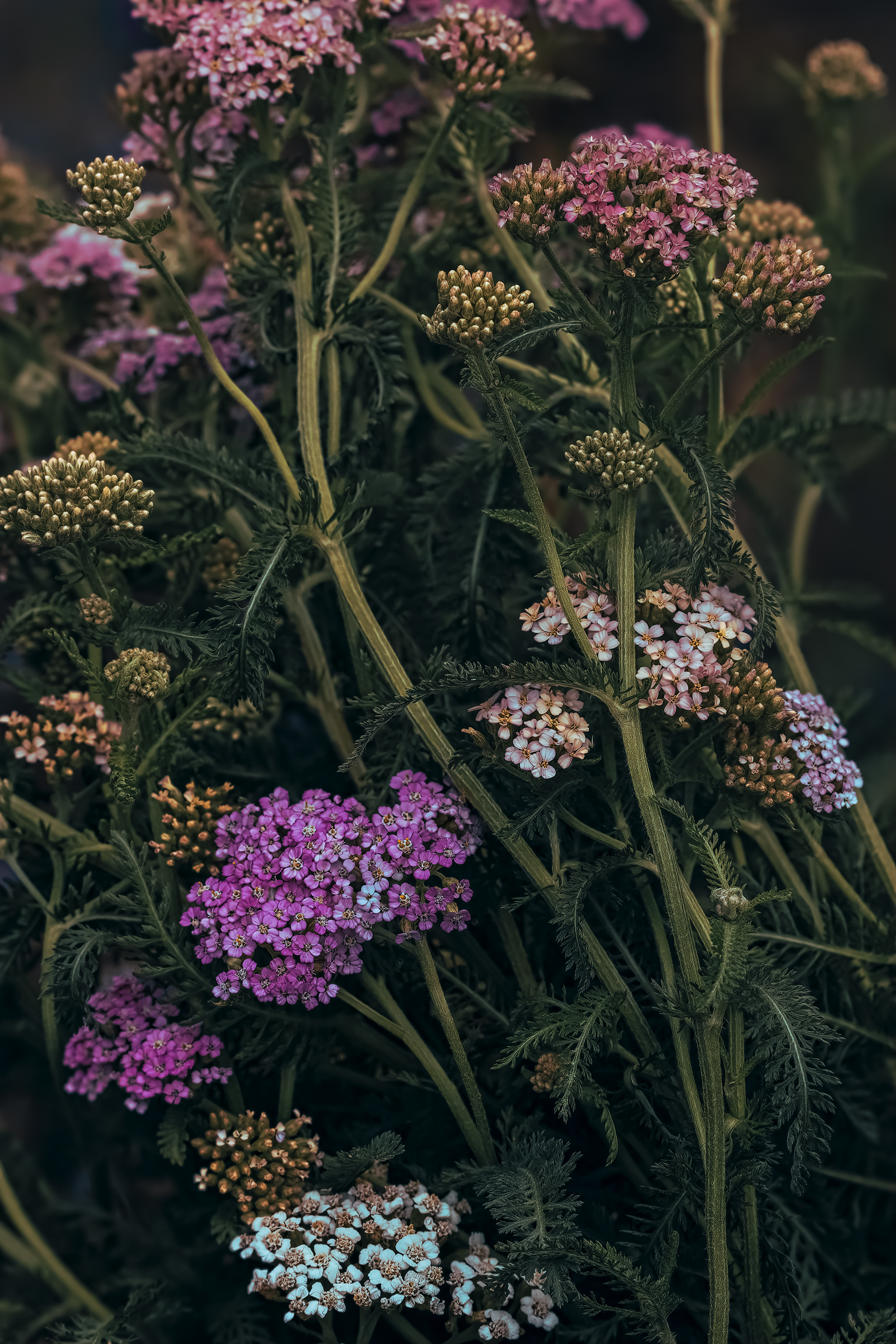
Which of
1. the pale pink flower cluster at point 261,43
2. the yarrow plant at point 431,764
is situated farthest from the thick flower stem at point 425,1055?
the pale pink flower cluster at point 261,43

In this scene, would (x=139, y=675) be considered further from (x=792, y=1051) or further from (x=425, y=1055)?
(x=792, y=1051)

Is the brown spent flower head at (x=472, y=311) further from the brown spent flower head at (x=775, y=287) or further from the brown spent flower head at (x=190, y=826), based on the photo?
the brown spent flower head at (x=190, y=826)

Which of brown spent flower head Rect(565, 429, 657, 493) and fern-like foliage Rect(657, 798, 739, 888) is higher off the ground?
brown spent flower head Rect(565, 429, 657, 493)

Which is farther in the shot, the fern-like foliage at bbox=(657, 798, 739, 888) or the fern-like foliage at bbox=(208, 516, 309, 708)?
the fern-like foliage at bbox=(208, 516, 309, 708)

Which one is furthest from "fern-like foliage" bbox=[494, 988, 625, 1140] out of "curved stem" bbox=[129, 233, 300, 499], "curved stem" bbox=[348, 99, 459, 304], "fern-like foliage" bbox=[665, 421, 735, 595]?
"curved stem" bbox=[348, 99, 459, 304]

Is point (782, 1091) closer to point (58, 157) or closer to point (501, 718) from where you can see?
point (501, 718)

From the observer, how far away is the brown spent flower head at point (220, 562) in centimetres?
175

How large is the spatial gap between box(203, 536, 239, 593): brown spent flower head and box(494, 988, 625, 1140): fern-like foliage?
0.80 meters

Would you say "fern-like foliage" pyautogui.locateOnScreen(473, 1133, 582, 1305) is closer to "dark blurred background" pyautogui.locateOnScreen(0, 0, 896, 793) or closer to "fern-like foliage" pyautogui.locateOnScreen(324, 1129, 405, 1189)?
"fern-like foliage" pyautogui.locateOnScreen(324, 1129, 405, 1189)

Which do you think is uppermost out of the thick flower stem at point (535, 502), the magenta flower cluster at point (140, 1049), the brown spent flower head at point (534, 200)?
the brown spent flower head at point (534, 200)

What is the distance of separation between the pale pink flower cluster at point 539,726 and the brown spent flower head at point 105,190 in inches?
27.9

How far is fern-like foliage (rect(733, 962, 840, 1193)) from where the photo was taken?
4.03 ft

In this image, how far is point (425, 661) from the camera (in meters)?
1.66

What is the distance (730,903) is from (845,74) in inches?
69.4
